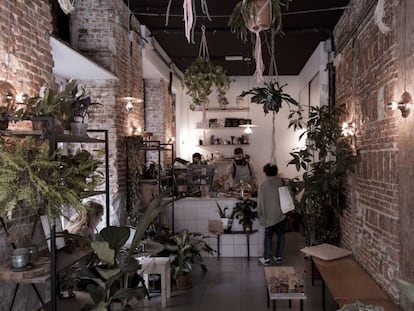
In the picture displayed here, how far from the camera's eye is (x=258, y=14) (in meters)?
3.23

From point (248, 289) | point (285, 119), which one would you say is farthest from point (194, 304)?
point (285, 119)

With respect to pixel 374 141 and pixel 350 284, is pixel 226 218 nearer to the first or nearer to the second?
pixel 350 284

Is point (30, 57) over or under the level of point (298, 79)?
under

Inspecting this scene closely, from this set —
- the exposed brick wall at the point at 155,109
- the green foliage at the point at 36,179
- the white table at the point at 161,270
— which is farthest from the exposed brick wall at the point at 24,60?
the exposed brick wall at the point at 155,109

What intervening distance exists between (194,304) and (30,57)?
10.7ft

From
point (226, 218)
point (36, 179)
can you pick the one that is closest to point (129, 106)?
point (226, 218)

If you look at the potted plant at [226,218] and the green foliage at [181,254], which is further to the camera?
the potted plant at [226,218]

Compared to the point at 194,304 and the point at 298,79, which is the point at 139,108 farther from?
the point at 298,79

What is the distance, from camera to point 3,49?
3311 mm

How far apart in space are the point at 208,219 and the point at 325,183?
7.15ft

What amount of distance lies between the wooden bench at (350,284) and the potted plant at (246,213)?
177cm

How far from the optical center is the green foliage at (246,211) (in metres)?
7.02

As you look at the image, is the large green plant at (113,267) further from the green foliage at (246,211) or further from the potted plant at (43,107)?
the green foliage at (246,211)

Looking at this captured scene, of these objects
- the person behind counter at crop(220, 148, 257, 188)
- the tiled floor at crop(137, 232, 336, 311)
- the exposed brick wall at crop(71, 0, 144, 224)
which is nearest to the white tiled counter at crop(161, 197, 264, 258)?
the tiled floor at crop(137, 232, 336, 311)
